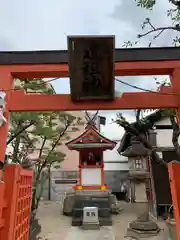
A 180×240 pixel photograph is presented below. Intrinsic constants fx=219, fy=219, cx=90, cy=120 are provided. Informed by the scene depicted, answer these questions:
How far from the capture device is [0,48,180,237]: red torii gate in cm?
335

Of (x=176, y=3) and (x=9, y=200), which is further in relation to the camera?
(x=176, y=3)

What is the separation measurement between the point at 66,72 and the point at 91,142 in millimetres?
8790

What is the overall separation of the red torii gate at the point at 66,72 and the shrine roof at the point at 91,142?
8.55 meters

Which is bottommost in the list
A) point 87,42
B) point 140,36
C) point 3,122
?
point 3,122

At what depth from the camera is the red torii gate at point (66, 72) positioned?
3.35 metres

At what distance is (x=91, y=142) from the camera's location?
39.5ft

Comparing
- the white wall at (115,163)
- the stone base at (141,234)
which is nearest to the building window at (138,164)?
the stone base at (141,234)

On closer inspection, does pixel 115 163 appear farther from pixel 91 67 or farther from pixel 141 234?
pixel 91 67

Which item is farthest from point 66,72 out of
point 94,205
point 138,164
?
point 94,205

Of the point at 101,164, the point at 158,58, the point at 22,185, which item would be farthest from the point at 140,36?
the point at 101,164

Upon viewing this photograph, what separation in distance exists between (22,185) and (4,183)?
1.81ft

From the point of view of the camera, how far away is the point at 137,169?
8.03 meters

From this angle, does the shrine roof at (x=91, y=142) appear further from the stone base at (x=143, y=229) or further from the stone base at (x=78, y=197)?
the stone base at (x=143, y=229)

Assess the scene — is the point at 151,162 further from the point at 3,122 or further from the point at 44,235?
the point at 3,122
